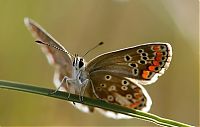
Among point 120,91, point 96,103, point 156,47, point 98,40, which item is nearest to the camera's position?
point 96,103

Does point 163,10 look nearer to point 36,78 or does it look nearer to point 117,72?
point 36,78

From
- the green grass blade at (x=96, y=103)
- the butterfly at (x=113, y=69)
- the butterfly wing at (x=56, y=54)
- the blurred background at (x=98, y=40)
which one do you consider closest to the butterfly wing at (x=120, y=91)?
the butterfly at (x=113, y=69)

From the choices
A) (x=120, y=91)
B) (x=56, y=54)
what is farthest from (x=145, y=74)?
(x=56, y=54)

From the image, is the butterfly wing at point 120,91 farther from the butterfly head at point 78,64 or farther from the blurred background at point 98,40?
the blurred background at point 98,40

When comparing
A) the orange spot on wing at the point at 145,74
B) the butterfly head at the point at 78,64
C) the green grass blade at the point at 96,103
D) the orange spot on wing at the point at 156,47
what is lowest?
the green grass blade at the point at 96,103

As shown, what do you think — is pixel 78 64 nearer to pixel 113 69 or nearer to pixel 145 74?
pixel 113 69

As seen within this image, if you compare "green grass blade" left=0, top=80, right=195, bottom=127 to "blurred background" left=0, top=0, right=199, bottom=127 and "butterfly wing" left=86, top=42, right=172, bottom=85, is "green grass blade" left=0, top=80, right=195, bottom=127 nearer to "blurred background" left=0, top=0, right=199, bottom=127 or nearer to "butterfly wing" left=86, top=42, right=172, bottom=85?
"butterfly wing" left=86, top=42, right=172, bottom=85

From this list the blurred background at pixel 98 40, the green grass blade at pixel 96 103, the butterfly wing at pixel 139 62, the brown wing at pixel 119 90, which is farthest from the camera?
the blurred background at pixel 98 40

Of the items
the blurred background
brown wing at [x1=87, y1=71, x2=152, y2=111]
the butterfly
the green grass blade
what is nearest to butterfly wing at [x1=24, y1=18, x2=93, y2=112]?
the butterfly

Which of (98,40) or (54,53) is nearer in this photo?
(54,53)
